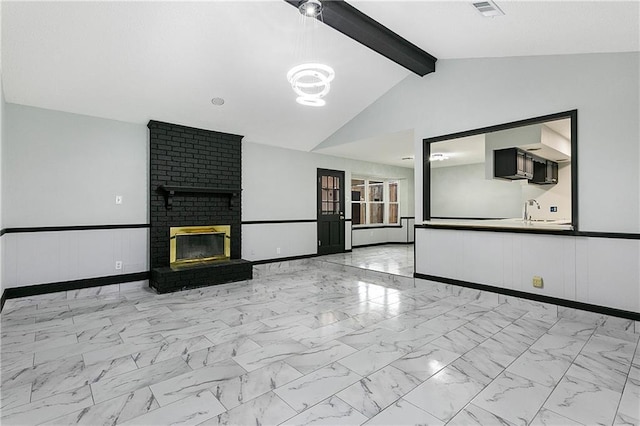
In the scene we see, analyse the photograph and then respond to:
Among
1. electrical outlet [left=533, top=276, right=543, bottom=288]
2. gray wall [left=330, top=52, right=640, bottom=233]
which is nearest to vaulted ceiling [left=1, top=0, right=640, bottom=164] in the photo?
gray wall [left=330, top=52, right=640, bottom=233]

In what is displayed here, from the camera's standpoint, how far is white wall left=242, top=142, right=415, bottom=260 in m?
6.29

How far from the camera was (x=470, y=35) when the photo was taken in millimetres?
3555

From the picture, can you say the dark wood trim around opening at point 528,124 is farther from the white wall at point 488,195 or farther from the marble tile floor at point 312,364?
the white wall at point 488,195

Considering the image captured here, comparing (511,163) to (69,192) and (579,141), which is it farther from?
(69,192)

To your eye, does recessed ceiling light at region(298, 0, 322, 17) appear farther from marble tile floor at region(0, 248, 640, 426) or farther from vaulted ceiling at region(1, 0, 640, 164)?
marble tile floor at region(0, 248, 640, 426)

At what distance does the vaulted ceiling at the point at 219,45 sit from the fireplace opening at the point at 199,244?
1.78 m

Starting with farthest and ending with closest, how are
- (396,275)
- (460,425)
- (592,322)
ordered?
(396,275) < (592,322) < (460,425)

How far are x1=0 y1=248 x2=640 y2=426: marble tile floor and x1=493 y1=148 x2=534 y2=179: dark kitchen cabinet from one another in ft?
9.54

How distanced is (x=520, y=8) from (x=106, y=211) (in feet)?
18.0

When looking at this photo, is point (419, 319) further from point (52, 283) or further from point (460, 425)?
point (52, 283)

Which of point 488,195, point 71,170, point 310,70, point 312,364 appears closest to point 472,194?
point 488,195

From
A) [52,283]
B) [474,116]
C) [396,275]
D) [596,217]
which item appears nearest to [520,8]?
[474,116]

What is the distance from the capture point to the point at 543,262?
12.3ft

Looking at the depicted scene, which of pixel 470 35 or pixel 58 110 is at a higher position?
pixel 470 35
